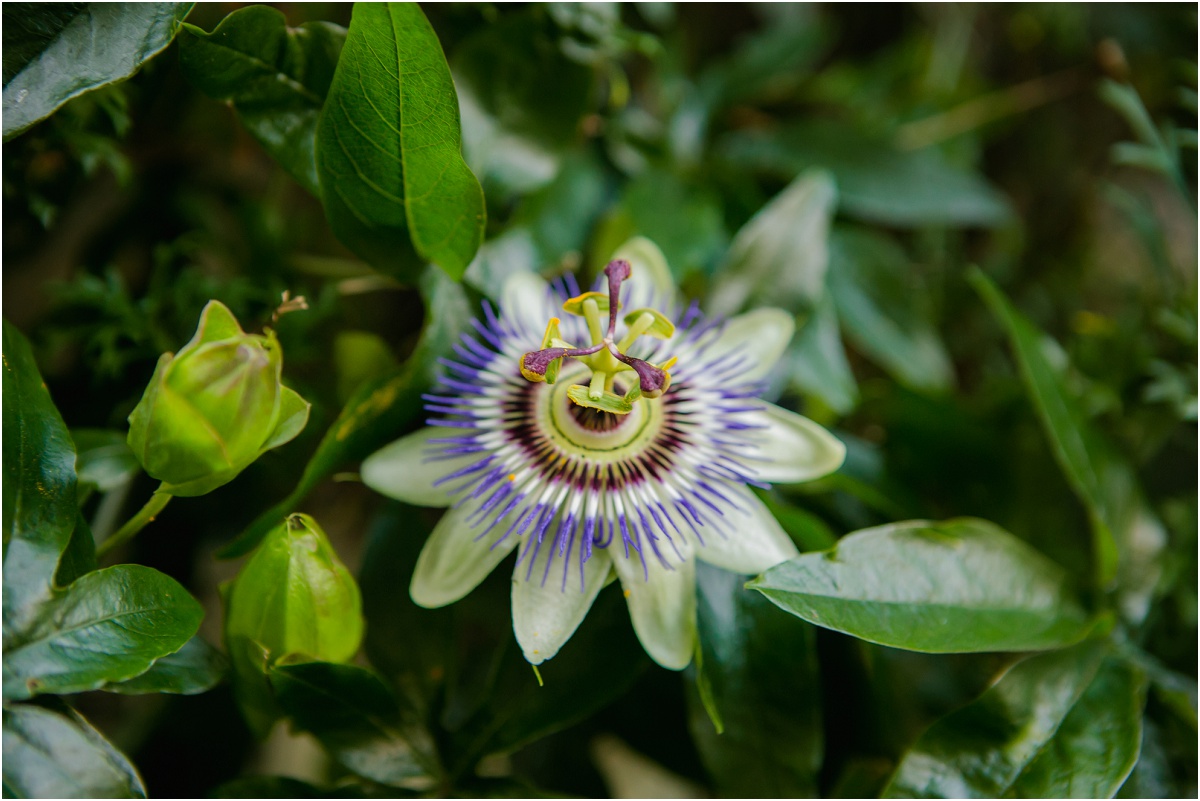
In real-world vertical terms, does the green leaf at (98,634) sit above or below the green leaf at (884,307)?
below

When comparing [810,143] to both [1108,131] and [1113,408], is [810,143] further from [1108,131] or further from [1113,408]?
[1108,131]

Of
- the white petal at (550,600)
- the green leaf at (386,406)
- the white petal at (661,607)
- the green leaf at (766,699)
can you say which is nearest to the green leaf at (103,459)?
the green leaf at (386,406)

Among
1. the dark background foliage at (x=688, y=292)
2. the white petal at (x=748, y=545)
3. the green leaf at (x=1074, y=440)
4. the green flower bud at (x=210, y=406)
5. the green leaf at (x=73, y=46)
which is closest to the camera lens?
the green flower bud at (x=210, y=406)

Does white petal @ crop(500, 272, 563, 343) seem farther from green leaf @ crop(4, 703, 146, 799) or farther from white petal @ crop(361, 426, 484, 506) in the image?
green leaf @ crop(4, 703, 146, 799)

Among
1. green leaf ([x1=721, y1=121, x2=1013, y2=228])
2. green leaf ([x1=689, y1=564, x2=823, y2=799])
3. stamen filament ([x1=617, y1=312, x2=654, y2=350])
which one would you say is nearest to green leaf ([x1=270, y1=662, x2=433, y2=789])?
green leaf ([x1=689, y1=564, x2=823, y2=799])

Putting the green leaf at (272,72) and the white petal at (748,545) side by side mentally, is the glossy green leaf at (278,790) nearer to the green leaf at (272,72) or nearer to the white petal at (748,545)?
the white petal at (748,545)

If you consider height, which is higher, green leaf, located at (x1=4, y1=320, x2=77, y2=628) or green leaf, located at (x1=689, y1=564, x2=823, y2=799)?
green leaf, located at (x1=4, y1=320, x2=77, y2=628)

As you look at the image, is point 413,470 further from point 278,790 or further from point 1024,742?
point 1024,742
